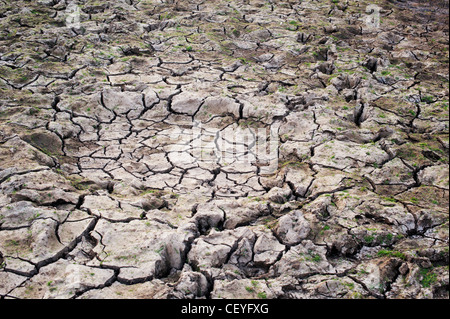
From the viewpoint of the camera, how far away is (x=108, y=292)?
7.68ft

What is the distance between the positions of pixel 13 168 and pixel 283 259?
2.16 metres

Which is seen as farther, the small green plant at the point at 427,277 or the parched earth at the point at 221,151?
the parched earth at the point at 221,151

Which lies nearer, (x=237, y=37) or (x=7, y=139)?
(x=7, y=139)

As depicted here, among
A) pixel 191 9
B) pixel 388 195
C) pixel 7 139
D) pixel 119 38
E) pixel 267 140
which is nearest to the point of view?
pixel 388 195

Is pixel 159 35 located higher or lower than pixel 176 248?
higher

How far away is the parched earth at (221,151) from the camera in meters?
2.48

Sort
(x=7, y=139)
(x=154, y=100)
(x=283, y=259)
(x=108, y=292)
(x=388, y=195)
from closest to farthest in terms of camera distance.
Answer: (x=108, y=292)
(x=283, y=259)
(x=388, y=195)
(x=7, y=139)
(x=154, y=100)

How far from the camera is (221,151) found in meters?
3.82

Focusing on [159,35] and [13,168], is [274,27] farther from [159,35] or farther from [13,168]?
[13,168]

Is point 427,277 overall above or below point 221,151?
above

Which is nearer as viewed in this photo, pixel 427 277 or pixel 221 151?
pixel 427 277

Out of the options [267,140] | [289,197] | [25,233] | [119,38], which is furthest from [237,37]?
[25,233]

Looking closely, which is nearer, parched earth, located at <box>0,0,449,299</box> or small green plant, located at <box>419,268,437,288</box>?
small green plant, located at <box>419,268,437,288</box>

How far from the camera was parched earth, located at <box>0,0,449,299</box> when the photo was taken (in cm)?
248
